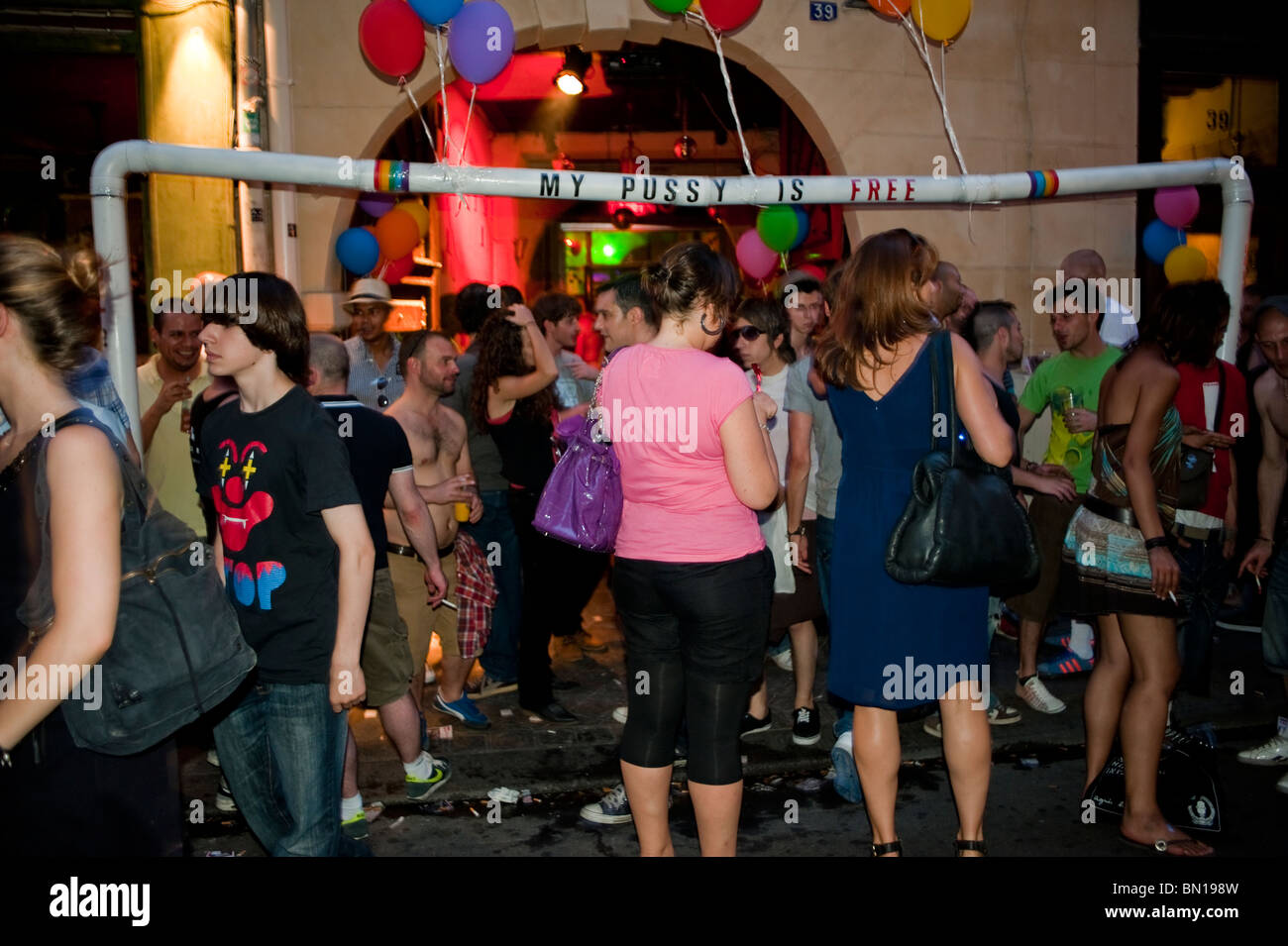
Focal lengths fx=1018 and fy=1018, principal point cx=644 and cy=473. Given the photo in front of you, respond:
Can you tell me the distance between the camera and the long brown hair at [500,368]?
17.4 ft

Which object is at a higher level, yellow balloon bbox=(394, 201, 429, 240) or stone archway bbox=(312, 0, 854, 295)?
stone archway bbox=(312, 0, 854, 295)

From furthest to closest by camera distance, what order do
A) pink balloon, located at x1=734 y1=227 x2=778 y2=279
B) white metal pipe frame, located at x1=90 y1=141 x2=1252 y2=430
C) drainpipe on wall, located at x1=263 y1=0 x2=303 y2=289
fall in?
pink balloon, located at x1=734 y1=227 x2=778 y2=279 < drainpipe on wall, located at x1=263 y1=0 x2=303 y2=289 < white metal pipe frame, located at x1=90 y1=141 x2=1252 y2=430

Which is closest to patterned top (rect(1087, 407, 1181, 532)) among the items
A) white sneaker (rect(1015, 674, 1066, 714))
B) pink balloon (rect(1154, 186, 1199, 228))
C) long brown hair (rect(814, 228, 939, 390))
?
long brown hair (rect(814, 228, 939, 390))

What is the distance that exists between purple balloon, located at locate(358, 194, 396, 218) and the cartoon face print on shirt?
6.25 m

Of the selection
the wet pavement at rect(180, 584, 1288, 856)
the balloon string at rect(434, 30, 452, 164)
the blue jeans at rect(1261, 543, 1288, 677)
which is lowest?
the wet pavement at rect(180, 584, 1288, 856)

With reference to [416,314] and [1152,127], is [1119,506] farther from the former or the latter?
[416,314]

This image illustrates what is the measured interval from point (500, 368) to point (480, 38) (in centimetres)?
265

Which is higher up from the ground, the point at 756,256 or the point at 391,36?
the point at 391,36

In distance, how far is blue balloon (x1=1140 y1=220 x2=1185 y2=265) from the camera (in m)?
8.11

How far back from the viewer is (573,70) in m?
9.84

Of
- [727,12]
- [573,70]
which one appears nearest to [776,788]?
[727,12]

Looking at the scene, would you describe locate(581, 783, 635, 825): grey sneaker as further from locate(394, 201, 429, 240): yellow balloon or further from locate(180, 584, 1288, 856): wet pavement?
locate(394, 201, 429, 240): yellow balloon

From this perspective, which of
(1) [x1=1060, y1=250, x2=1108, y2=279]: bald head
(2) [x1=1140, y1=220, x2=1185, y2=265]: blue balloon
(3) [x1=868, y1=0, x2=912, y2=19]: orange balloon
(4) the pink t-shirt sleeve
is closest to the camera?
(4) the pink t-shirt sleeve

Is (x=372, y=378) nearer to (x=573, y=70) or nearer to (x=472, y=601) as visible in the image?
(x=472, y=601)
